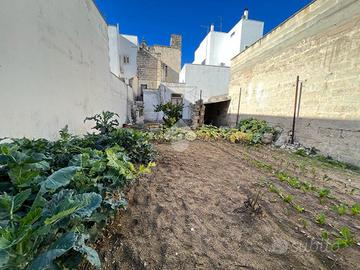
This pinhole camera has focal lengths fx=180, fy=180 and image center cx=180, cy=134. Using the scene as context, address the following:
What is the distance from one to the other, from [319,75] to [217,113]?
7.73m

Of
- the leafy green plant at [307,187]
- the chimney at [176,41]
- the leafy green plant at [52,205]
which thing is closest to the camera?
the leafy green plant at [52,205]

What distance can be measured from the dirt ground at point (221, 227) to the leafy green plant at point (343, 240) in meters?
0.04

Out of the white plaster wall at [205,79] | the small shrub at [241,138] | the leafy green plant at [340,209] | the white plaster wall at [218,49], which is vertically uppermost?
the white plaster wall at [218,49]

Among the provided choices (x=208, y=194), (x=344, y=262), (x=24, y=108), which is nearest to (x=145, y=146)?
(x=208, y=194)

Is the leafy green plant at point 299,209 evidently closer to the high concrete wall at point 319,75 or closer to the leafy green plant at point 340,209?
the leafy green plant at point 340,209

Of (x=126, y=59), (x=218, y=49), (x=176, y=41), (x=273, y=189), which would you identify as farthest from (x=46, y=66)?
(x=176, y=41)

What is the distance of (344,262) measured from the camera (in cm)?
155

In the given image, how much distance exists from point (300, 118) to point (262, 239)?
19.1 feet

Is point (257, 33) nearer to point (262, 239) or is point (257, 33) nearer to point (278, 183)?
point (278, 183)

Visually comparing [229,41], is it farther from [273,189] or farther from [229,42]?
[273,189]

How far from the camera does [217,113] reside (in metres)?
13.1

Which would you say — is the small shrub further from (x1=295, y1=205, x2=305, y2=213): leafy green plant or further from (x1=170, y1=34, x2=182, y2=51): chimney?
(x1=170, y1=34, x2=182, y2=51): chimney

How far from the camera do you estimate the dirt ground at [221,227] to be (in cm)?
152

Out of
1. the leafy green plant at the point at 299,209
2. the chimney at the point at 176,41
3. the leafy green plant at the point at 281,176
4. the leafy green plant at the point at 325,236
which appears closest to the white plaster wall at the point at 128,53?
the chimney at the point at 176,41
